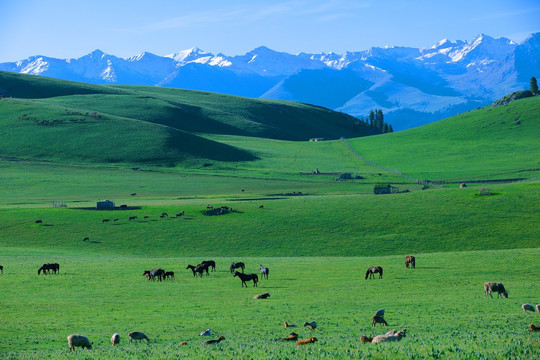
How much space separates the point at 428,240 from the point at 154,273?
1376 inches

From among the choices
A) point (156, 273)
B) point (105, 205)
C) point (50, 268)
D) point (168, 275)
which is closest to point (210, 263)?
point (168, 275)

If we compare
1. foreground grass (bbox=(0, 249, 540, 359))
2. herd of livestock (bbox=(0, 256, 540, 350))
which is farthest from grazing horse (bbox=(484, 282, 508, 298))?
foreground grass (bbox=(0, 249, 540, 359))

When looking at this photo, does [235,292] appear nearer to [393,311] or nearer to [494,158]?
[393,311]

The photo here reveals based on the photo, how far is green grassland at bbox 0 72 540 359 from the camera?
78.1ft

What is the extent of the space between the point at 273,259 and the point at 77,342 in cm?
3444

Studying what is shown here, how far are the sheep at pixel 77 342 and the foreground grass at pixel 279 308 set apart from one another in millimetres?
401

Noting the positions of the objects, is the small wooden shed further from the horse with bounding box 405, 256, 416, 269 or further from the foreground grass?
the horse with bounding box 405, 256, 416, 269

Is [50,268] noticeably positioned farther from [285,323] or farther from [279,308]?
[285,323]

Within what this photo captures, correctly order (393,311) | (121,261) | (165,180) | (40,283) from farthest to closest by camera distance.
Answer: (165,180) → (121,261) → (40,283) → (393,311)

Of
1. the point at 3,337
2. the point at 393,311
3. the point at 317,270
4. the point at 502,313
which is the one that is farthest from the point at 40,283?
the point at 502,313

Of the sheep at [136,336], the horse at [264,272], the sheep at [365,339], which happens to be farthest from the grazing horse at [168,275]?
the sheep at [365,339]

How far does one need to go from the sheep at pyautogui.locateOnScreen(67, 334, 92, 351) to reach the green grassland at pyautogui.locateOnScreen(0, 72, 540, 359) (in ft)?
1.68

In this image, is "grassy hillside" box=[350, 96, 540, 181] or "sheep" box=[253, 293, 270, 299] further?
"grassy hillside" box=[350, 96, 540, 181]

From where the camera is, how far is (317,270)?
47.0 metres
